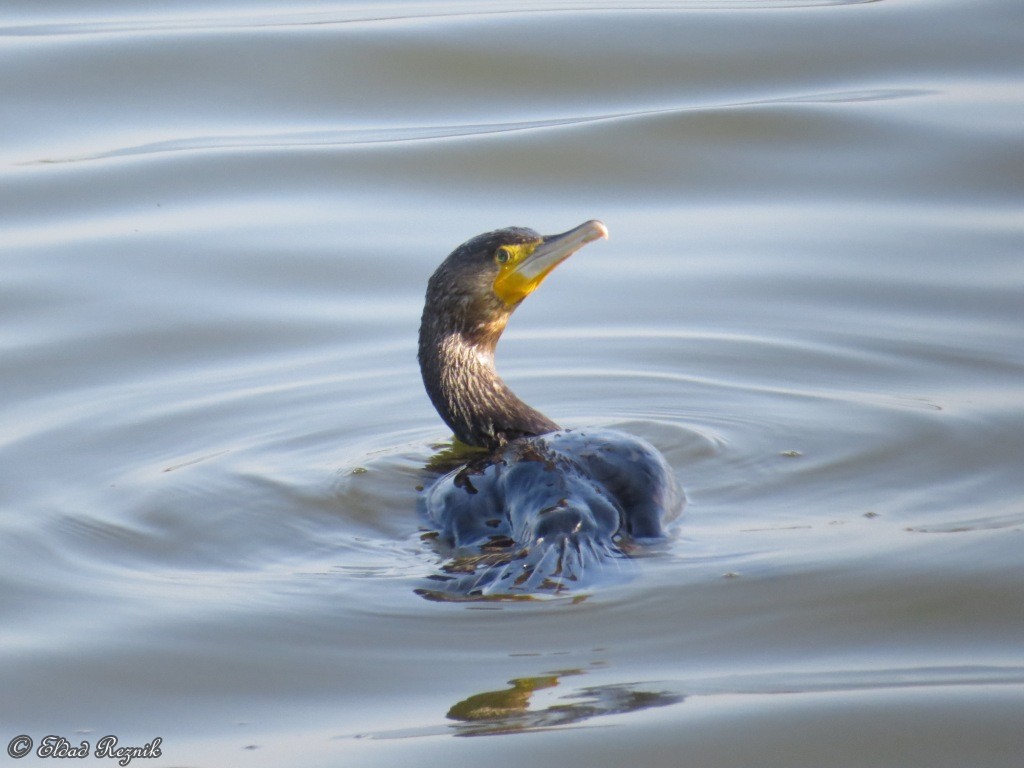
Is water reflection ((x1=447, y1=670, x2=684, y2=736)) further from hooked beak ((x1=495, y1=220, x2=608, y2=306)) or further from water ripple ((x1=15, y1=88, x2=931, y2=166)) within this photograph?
water ripple ((x1=15, y1=88, x2=931, y2=166))

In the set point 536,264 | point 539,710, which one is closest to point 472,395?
point 536,264

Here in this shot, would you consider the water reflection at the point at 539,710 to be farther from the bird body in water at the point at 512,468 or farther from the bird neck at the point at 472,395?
the bird neck at the point at 472,395

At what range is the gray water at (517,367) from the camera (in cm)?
362

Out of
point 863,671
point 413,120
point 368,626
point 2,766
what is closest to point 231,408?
point 368,626

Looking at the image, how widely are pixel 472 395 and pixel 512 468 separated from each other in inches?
37.1

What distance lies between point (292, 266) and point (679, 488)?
3.15m

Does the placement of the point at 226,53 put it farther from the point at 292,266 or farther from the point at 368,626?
the point at 368,626

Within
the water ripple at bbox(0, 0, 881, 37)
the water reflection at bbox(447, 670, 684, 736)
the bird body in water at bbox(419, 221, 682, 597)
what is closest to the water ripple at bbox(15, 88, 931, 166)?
the water ripple at bbox(0, 0, 881, 37)

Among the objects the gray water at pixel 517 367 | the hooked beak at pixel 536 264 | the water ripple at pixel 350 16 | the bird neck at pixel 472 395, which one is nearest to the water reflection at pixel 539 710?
the gray water at pixel 517 367

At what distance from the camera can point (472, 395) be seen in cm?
543

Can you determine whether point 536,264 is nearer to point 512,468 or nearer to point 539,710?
point 512,468

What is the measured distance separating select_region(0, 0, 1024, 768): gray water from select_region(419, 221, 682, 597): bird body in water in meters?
0.13

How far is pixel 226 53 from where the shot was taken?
31.7 feet

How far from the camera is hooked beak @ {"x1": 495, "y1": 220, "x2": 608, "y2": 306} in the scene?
5.32 meters
